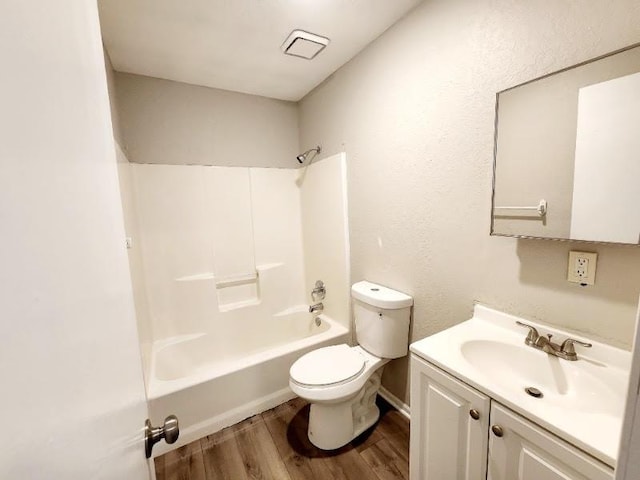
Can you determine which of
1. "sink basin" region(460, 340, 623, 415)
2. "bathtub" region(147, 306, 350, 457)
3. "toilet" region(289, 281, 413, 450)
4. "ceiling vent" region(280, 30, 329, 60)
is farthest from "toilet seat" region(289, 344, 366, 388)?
"ceiling vent" region(280, 30, 329, 60)

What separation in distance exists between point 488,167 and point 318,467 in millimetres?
1765

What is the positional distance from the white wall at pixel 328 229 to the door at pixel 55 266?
177 centimetres

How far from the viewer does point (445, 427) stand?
1.03 metres

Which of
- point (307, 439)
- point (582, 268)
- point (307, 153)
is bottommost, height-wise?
point (307, 439)

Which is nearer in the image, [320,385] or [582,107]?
[582,107]

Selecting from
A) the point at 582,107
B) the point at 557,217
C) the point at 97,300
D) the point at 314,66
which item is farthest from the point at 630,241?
the point at 314,66

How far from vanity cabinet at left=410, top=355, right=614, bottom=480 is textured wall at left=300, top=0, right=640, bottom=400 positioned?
47cm

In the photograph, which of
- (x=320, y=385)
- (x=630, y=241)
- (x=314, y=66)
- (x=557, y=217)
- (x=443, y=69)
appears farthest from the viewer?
(x=314, y=66)

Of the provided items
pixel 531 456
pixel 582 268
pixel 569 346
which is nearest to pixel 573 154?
pixel 582 268

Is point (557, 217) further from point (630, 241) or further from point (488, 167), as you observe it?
point (488, 167)

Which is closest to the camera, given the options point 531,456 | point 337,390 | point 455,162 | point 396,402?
point 531,456

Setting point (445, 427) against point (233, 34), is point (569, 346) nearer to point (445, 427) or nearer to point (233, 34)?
point (445, 427)

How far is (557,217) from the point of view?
0.99 m

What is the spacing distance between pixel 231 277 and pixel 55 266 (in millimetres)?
2292
